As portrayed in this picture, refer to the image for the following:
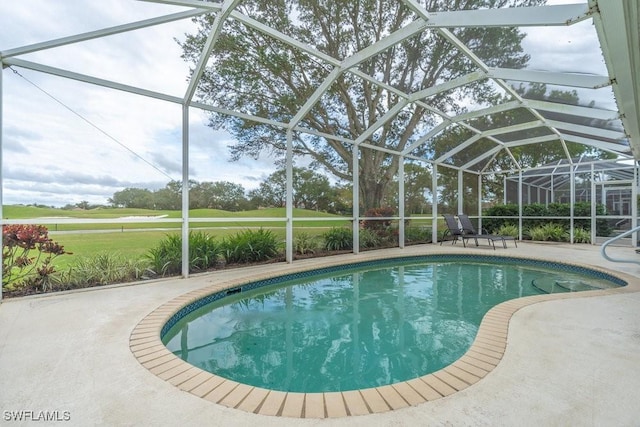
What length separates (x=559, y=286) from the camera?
571 centimetres

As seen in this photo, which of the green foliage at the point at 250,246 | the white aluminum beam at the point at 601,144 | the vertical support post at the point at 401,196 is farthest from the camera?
the vertical support post at the point at 401,196

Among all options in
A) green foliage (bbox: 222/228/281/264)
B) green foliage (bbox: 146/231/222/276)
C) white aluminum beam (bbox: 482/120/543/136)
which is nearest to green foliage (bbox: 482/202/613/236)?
white aluminum beam (bbox: 482/120/543/136)

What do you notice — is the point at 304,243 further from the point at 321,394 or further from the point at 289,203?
the point at 321,394

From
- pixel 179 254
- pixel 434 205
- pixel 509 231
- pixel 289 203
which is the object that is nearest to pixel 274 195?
pixel 289 203

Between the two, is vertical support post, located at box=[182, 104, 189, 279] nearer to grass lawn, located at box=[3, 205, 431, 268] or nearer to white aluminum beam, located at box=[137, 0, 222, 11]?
grass lawn, located at box=[3, 205, 431, 268]

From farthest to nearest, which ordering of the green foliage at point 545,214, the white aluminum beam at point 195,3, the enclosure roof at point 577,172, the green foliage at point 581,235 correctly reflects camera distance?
1. the green foliage at point 545,214
2. the green foliage at point 581,235
3. the enclosure roof at point 577,172
4. the white aluminum beam at point 195,3

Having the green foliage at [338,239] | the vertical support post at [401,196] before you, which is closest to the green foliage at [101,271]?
the green foliage at [338,239]

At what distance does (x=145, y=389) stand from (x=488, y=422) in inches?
83.0

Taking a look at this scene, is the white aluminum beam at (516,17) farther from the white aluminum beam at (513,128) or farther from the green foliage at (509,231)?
the green foliage at (509,231)

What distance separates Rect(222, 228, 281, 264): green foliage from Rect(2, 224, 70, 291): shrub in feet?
9.19

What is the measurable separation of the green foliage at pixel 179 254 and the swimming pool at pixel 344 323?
1407 millimetres

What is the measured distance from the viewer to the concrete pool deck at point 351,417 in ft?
5.67

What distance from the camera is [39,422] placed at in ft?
5.57

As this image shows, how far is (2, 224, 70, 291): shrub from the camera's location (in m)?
4.34
